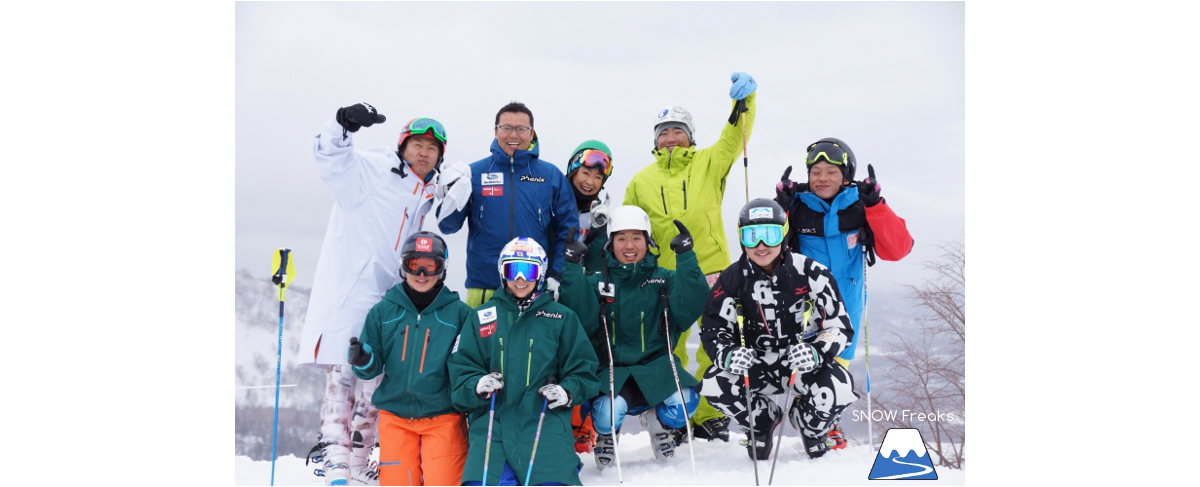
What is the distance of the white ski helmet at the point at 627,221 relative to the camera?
16.9ft

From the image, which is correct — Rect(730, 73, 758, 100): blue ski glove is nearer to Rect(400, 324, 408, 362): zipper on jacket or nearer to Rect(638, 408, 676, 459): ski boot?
Rect(638, 408, 676, 459): ski boot

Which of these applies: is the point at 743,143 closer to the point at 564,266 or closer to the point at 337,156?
the point at 564,266

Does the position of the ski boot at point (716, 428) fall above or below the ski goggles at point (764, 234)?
below

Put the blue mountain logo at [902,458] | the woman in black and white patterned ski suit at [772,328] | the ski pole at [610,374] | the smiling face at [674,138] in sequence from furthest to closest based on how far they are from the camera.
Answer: the smiling face at [674,138]
the ski pole at [610,374]
the woman in black and white patterned ski suit at [772,328]
the blue mountain logo at [902,458]

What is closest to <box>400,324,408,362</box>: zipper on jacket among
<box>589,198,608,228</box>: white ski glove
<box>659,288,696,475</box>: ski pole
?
<box>589,198,608,228</box>: white ski glove

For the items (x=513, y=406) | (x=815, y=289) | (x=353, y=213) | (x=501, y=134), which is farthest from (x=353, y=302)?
(x=815, y=289)

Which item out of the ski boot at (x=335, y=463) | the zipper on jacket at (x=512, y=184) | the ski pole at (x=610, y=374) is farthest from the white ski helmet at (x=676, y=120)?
the ski boot at (x=335, y=463)

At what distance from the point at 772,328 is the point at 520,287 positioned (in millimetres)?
1832

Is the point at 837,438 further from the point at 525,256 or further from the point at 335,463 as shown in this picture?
the point at 335,463

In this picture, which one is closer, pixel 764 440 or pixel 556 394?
pixel 556 394

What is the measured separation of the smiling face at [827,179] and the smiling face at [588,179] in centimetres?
184

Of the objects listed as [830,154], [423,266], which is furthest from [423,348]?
[830,154]

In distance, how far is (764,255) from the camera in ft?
15.1

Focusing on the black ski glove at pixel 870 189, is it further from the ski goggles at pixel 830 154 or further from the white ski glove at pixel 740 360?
the white ski glove at pixel 740 360
